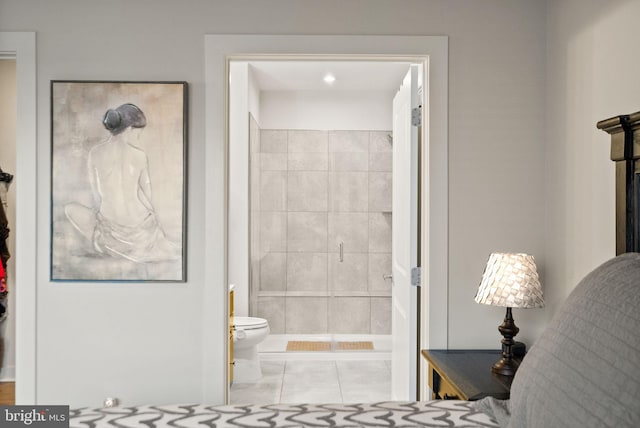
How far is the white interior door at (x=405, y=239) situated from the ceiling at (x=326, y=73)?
147cm

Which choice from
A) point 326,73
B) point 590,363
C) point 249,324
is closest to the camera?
point 590,363

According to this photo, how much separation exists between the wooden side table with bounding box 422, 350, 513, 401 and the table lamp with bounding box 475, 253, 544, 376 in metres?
0.09

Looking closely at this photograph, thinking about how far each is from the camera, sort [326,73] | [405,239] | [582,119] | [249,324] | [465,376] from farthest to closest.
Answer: [326,73] → [249,324] → [405,239] → [582,119] → [465,376]

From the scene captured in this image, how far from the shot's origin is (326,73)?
530 cm

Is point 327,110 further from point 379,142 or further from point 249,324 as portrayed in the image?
point 249,324

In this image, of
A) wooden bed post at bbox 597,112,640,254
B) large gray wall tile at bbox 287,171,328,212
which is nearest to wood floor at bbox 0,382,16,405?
large gray wall tile at bbox 287,171,328,212

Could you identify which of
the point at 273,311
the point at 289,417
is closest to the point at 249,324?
the point at 273,311

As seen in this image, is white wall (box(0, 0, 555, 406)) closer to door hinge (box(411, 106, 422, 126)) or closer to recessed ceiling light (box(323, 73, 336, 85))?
door hinge (box(411, 106, 422, 126))

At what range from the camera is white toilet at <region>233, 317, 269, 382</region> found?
4623 millimetres

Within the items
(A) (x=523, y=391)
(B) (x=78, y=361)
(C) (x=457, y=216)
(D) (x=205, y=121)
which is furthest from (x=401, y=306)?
(A) (x=523, y=391)

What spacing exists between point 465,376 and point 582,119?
119 centimetres

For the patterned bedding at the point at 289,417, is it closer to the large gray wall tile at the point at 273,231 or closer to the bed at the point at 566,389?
the bed at the point at 566,389

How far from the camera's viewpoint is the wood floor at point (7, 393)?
3.88m

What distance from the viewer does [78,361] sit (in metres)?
2.86
